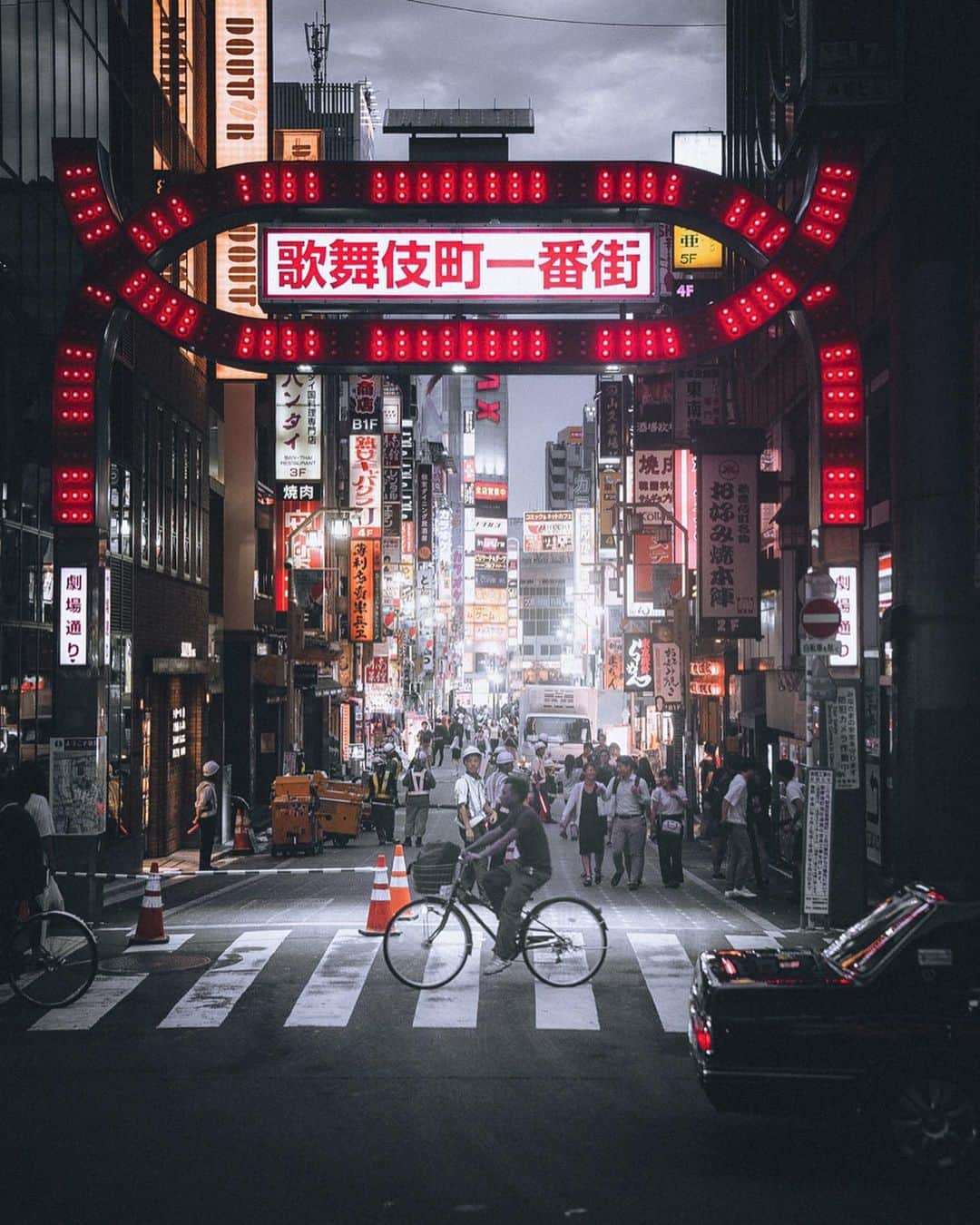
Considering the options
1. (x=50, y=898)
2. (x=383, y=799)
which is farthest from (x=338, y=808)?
(x=50, y=898)

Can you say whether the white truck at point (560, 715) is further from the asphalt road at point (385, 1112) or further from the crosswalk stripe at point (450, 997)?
the crosswalk stripe at point (450, 997)

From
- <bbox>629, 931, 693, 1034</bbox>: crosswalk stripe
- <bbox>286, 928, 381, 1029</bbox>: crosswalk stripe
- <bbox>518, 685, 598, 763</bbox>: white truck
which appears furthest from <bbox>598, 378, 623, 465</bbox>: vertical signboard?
<bbox>286, 928, 381, 1029</bbox>: crosswalk stripe

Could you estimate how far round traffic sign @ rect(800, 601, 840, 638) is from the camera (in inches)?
608

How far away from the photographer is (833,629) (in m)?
15.5

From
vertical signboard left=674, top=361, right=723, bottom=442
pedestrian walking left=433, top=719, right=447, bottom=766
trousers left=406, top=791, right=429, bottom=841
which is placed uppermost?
vertical signboard left=674, top=361, right=723, bottom=442

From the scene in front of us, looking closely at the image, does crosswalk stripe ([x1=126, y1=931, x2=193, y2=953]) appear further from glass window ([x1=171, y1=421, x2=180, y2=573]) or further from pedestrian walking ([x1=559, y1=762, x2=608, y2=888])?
glass window ([x1=171, y1=421, x2=180, y2=573])

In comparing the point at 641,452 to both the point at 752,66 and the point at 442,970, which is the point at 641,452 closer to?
the point at 752,66

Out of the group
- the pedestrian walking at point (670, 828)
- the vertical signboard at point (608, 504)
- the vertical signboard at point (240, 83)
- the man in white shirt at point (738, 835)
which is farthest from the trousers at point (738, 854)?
the vertical signboard at point (608, 504)

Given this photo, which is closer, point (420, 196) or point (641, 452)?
point (420, 196)

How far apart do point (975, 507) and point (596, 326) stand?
507 cm

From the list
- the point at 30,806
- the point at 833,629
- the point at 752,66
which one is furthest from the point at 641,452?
the point at 30,806

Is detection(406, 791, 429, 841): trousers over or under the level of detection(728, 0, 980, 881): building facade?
under

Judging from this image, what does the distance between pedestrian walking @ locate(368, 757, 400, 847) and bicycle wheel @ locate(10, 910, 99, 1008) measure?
18905 mm

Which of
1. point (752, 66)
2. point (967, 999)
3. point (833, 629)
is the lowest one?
point (967, 999)
